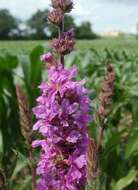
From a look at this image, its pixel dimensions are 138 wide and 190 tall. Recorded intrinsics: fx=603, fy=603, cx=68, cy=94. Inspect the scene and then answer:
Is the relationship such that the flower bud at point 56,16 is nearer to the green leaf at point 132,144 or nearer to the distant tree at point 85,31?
the green leaf at point 132,144

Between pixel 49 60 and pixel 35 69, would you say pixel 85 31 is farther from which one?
pixel 49 60

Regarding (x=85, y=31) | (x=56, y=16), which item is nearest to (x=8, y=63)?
(x=56, y=16)

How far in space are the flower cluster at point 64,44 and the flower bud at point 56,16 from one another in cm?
3

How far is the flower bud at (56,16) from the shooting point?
4.20ft

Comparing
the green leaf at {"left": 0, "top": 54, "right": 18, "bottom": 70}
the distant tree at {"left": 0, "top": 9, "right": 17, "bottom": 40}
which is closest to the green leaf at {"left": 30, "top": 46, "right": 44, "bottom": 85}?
Result: the green leaf at {"left": 0, "top": 54, "right": 18, "bottom": 70}

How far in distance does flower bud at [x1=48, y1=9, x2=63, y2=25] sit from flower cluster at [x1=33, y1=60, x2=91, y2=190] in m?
0.09

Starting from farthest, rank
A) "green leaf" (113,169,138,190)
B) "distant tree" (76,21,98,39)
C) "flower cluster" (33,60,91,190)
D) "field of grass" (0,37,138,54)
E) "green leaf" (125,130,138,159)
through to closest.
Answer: "distant tree" (76,21,98,39) → "field of grass" (0,37,138,54) → "green leaf" (125,130,138,159) → "green leaf" (113,169,138,190) → "flower cluster" (33,60,91,190)

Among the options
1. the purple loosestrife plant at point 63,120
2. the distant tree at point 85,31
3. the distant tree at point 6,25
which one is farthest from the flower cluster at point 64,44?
the distant tree at point 85,31

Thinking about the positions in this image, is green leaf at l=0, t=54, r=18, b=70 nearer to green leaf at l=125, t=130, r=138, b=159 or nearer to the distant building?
green leaf at l=125, t=130, r=138, b=159

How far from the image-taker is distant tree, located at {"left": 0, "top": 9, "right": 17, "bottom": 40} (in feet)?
183

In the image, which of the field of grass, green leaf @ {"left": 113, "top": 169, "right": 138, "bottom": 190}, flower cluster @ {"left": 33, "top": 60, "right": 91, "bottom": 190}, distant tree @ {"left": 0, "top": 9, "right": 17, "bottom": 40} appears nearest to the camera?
flower cluster @ {"left": 33, "top": 60, "right": 91, "bottom": 190}

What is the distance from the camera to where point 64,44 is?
1.27 metres

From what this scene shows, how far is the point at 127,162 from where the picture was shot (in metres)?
4.78

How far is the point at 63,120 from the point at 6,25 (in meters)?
56.8
